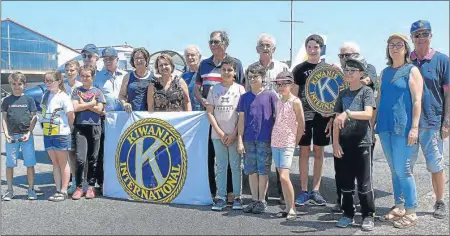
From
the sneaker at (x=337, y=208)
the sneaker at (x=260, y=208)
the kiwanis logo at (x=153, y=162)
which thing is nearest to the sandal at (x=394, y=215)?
the sneaker at (x=337, y=208)

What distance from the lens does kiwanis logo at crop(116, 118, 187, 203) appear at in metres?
5.66

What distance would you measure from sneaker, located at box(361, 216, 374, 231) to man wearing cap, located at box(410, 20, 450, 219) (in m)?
0.95

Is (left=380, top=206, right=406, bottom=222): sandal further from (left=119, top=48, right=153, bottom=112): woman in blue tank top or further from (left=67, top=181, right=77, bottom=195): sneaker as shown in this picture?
(left=67, top=181, right=77, bottom=195): sneaker

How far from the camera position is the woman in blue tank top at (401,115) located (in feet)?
14.9

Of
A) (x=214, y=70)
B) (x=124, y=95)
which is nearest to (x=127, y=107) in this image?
(x=124, y=95)

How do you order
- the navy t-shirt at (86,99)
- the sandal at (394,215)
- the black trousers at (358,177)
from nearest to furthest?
1. the black trousers at (358,177)
2. the sandal at (394,215)
3. the navy t-shirt at (86,99)

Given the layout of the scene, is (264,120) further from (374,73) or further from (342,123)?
(374,73)

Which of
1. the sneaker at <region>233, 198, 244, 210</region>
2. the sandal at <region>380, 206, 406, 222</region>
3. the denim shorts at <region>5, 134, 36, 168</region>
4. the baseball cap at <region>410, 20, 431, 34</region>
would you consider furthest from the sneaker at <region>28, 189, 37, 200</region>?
the baseball cap at <region>410, 20, 431, 34</region>

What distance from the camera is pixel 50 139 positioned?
589 cm

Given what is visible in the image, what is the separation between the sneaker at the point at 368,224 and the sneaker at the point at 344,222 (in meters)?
0.19

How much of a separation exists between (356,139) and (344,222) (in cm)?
91

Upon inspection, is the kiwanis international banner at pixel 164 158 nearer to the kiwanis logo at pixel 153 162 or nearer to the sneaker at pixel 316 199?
the kiwanis logo at pixel 153 162

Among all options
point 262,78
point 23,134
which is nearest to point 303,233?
point 262,78

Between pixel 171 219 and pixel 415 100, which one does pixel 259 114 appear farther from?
pixel 415 100
